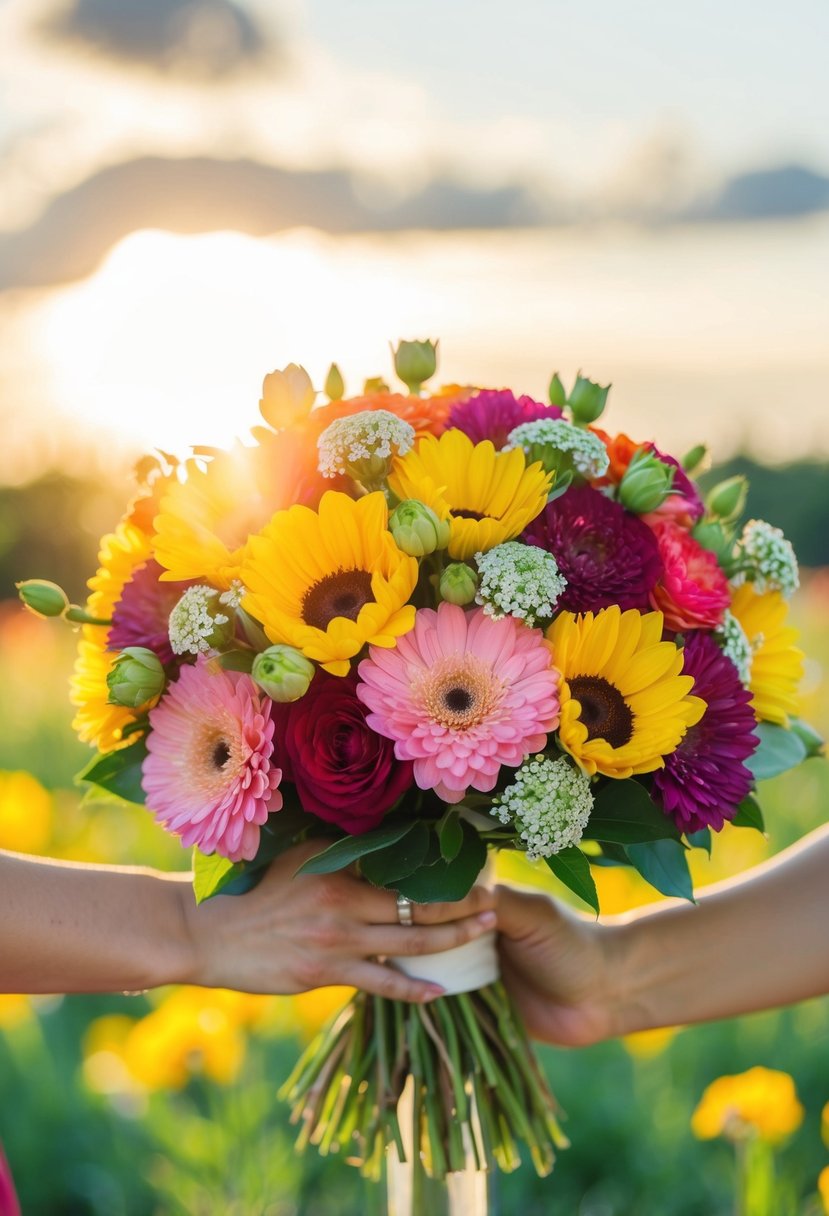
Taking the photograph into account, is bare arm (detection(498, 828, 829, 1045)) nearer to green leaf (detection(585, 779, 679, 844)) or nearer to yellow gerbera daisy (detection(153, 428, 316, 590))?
green leaf (detection(585, 779, 679, 844))

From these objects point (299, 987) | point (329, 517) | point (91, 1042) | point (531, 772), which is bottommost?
point (91, 1042)

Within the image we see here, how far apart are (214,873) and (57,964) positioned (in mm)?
191

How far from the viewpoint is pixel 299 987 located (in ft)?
3.54

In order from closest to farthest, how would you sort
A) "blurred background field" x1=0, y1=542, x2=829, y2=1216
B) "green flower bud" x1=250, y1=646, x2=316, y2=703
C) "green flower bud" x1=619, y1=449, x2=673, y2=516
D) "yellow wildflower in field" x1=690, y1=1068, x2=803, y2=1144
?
"green flower bud" x1=250, y1=646, x2=316, y2=703
"green flower bud" x1=619, y1=449, x2=673, y2=516
"yellow wildflower in field" x1=690, y1=1068, x2=803, y2=1144
"blurred background field" x1=0, y1=542, x2=829, y2=1216

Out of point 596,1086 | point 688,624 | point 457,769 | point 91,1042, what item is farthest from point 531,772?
point 91,1042

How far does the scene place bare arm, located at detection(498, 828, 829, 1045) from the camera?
3.98ft

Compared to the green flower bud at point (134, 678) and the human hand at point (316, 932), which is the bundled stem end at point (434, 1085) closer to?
the human hand at point (316, 932)

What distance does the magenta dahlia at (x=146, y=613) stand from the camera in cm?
97

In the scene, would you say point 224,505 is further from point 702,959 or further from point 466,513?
point 702,959

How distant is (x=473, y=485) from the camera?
91 cm

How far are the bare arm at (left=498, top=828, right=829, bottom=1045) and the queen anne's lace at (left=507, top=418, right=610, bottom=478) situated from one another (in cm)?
48

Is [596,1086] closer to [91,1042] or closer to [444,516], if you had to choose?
[91,1042]

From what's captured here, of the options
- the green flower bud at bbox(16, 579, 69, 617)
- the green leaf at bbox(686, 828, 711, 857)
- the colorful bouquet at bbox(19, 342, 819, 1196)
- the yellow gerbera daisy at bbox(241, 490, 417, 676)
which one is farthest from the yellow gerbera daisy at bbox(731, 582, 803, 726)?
the green flower bud at bbox(16, 579, 69, 617)

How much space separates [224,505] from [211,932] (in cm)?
38
